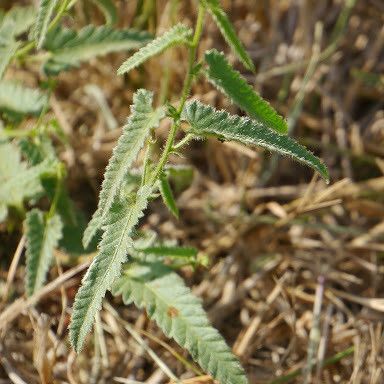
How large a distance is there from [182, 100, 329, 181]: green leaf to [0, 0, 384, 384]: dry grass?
23.4 inches

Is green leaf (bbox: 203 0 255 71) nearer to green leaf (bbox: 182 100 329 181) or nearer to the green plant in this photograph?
the green plant

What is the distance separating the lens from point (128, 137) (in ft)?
3.96

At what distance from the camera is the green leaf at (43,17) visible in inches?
49.8

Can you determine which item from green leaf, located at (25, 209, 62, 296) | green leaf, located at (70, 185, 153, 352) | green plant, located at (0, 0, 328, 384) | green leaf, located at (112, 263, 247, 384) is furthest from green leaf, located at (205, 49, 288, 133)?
green leaf, located at (25, 209, 62, 296)

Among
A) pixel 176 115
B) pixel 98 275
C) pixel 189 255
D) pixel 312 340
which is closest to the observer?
pixel 98 275

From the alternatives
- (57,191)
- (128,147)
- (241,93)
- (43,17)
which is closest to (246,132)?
(241,93)

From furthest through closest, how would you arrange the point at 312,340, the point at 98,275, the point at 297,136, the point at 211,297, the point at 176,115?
the point at 297,136 < the point at 211,297 < the point at 312,340 < the point at 176,115 < the point at 98,275

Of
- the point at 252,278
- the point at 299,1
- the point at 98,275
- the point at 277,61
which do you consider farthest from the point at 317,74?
the point at 98,275

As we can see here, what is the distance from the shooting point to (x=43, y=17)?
129cm

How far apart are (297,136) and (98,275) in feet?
3.95

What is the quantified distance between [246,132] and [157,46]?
269mm

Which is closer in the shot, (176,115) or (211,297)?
(176,115)

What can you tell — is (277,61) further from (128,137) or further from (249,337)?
(128,137)

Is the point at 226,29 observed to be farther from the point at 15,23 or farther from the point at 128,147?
the point at 15,23
